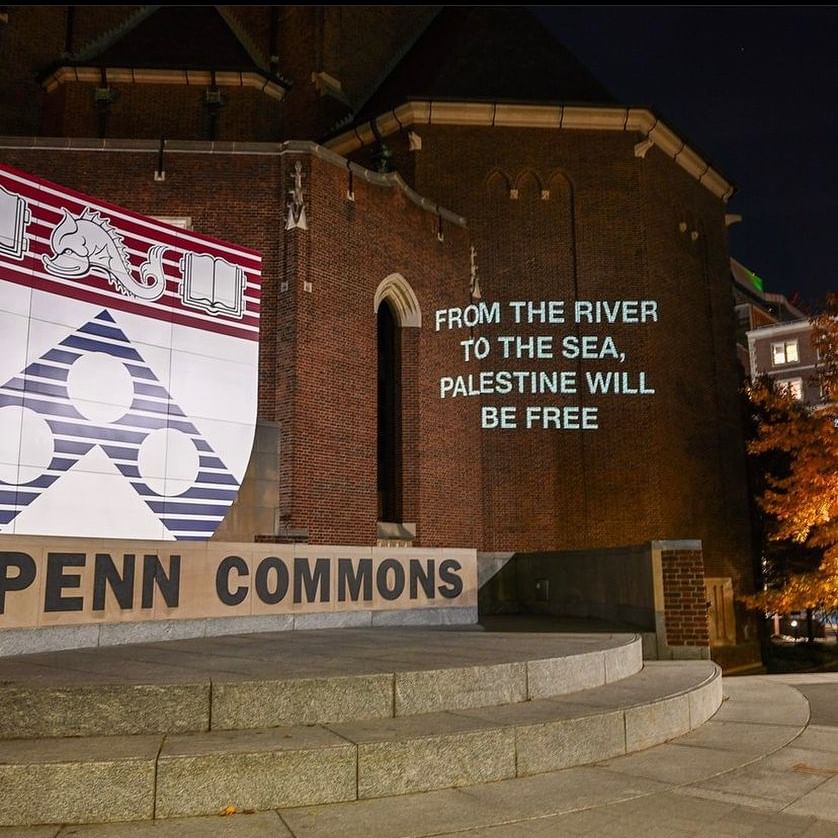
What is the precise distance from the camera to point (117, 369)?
15.2 meters

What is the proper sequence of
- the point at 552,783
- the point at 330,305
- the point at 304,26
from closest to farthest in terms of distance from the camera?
the point at 552,783, the point at 330,305, the point at 304,26

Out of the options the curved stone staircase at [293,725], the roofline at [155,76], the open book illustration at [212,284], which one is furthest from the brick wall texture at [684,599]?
the roofline at [155,76]

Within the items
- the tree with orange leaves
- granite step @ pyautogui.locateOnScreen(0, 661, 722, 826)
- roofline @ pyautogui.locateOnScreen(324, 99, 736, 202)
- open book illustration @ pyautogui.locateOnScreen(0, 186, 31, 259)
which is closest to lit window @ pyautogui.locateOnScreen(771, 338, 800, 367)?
the tree with orange leaves

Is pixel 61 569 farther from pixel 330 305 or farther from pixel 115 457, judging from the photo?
pixel 330 305

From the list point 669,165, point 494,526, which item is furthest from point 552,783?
point 669,165

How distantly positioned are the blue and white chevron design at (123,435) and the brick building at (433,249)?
2.83 feet

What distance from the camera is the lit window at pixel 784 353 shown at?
198ft

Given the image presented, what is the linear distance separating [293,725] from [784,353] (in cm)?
6194

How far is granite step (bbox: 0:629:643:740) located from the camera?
18.3ft

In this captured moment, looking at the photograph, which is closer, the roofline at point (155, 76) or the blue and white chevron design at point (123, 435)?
the blue and white chevron design at point (123, 435)

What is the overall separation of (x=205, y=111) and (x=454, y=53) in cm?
769

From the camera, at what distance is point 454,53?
2594 cm

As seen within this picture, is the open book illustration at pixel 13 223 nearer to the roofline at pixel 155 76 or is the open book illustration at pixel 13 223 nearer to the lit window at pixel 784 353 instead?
the roofline at pixel 155 76

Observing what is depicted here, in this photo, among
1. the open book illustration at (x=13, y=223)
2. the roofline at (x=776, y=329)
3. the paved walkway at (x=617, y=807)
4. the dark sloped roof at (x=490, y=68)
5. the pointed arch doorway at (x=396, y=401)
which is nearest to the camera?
the paved walkway at (x=617, y=807)
